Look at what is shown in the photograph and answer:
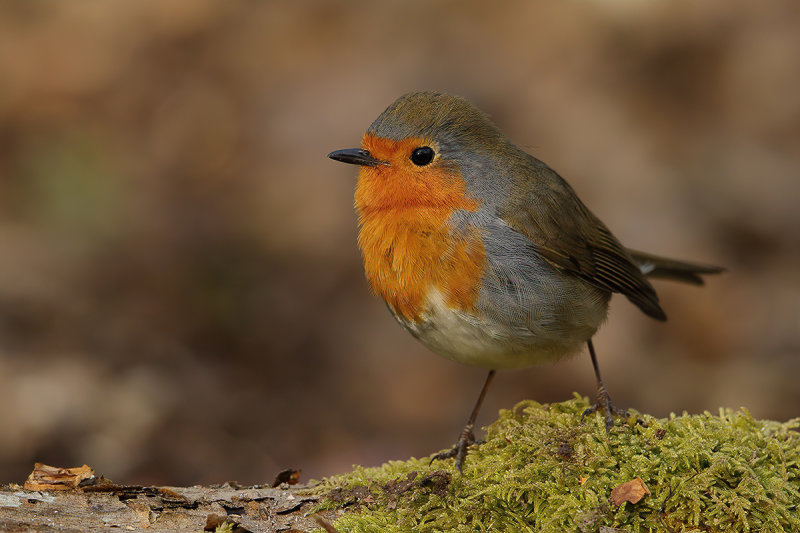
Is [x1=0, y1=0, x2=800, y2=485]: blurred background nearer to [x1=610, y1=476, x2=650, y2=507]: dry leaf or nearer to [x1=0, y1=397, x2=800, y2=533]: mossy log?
[x1=0, y1=397, x2=800, y2=533]: mossy log

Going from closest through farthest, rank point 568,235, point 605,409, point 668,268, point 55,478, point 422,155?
1. point 55,478
2. point 605,409
3. point 422,155
4. point 568,235
5. point 668,268

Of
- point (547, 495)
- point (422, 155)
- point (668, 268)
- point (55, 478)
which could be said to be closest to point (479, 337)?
point (547, 495)

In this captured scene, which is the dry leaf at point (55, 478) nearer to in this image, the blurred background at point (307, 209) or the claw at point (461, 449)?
the claw at point (461, 449)

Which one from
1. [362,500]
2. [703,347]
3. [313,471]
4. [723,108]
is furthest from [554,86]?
[362,500]

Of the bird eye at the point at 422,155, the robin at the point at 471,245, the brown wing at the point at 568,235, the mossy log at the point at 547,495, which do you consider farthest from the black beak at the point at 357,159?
the mossy log at the point at 547,495

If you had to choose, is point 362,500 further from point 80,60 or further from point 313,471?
point 80,60

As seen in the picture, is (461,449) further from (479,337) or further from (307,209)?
(307,209)
